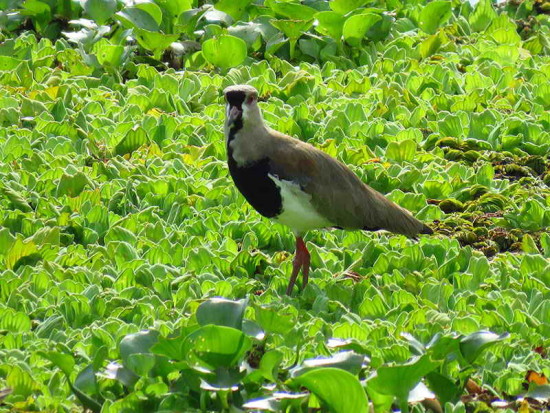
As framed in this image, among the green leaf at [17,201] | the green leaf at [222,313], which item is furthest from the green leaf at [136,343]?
the green leaf at [17,201]

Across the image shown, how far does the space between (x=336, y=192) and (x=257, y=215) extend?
83 centimetres

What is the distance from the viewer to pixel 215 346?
4.64 m

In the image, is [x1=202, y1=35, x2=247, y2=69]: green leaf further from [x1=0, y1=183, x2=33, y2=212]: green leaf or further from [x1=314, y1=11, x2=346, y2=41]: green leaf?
[x1=0, y1=183, x2=33, y2=212]: green leaf

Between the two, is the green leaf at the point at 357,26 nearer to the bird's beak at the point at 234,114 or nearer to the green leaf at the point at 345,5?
the green leaf at the point at 345,5

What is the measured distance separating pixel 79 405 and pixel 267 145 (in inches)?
76.6

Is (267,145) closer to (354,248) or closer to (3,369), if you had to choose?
(354,248)

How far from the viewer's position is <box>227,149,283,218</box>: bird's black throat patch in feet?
19.4

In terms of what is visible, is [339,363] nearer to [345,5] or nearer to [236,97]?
[236,97]

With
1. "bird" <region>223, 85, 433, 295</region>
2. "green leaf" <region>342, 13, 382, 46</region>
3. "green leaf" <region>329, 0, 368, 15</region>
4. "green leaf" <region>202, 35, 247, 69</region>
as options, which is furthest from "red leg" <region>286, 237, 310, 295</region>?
"green leaf" <region>329, 0, 368, 15</region>

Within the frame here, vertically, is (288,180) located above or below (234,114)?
below

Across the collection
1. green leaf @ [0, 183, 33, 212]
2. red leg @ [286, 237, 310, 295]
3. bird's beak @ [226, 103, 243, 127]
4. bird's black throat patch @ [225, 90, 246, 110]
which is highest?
bird's black throat patch @ [225, 90, 246, 110]

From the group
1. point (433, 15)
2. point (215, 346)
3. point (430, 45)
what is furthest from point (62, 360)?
point (433, 15)

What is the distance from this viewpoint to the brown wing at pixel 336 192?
6.05 metres

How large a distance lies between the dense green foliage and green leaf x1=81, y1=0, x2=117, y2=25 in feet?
0.07
